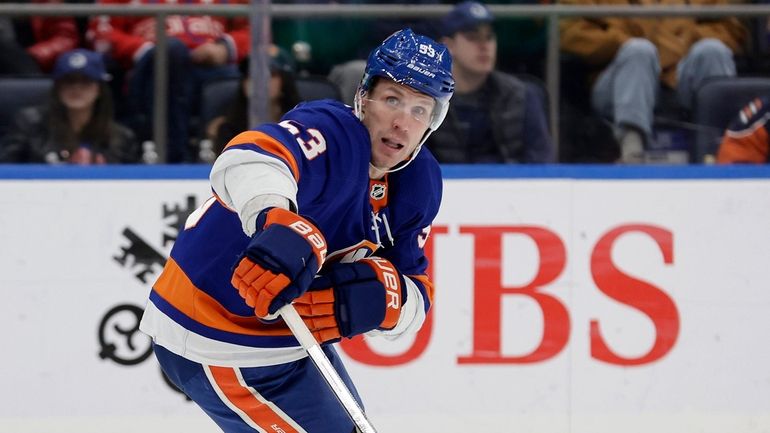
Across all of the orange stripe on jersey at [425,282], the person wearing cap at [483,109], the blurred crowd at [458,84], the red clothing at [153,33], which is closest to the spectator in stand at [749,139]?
the blurred crowd at [458,84]

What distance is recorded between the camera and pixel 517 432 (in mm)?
3662

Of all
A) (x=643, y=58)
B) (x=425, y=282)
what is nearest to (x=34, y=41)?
(x=643, y=58)

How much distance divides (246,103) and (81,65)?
1.91 ft

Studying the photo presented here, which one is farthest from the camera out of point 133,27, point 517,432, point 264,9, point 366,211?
point 133,27

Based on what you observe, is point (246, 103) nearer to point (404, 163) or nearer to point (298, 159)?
point (404, 163)

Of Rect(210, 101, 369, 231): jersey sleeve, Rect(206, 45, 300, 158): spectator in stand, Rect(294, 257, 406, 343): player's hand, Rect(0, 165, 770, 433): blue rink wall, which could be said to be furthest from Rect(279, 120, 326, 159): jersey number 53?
Rect(206, 45, 300, 158): spectator in stand

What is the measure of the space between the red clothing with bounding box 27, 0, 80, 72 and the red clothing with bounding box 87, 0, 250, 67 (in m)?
0.06

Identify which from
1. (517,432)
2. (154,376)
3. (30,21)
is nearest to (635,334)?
(517,432)

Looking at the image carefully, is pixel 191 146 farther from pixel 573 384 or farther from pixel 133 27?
pixel 573 384

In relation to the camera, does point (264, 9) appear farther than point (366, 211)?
Yes

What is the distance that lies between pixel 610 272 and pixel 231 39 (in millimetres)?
1544

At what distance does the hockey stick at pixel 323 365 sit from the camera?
2191 millimetres

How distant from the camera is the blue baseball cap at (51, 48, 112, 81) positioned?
4156 mm

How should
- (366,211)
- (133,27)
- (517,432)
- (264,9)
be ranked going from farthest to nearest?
(133,27) < (264,9) < (517,432) < (366,211)
